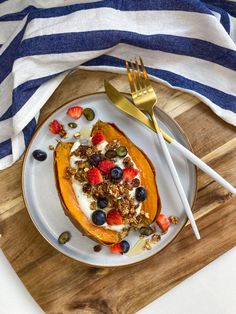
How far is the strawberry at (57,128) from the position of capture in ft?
3.85

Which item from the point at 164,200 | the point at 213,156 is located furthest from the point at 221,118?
the point at 164,200

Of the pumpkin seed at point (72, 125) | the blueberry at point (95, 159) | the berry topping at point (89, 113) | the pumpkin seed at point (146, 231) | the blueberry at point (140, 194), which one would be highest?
the berry topping at point (89, 113)

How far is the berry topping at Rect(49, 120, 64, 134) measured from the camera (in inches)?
46.2

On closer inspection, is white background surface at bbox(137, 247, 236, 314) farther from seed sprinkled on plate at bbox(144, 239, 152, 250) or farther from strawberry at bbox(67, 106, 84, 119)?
strawberry at bbox(67, 106, 84, 119)

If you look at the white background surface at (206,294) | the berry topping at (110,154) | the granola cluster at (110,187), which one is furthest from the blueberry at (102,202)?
the white background surface at (206,294)

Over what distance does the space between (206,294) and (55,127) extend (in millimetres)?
651

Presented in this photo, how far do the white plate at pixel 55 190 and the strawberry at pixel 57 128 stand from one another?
1cm

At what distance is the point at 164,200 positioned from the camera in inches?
46.6

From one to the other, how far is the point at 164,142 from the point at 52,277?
1.59 feet

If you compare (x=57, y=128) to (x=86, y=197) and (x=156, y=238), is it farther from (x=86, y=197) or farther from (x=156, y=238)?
(x=156, y=238)

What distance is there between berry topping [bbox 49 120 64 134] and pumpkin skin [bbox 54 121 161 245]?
0.05m

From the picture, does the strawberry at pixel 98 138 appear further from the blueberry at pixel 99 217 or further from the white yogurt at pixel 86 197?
the blueberry at pixel 99 217

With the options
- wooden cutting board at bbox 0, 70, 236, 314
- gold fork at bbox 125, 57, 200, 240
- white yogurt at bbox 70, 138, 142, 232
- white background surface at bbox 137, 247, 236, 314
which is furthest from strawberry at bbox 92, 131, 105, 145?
white background surface at bbox 137, 247, 236, 314

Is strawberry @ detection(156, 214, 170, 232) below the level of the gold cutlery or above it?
below
